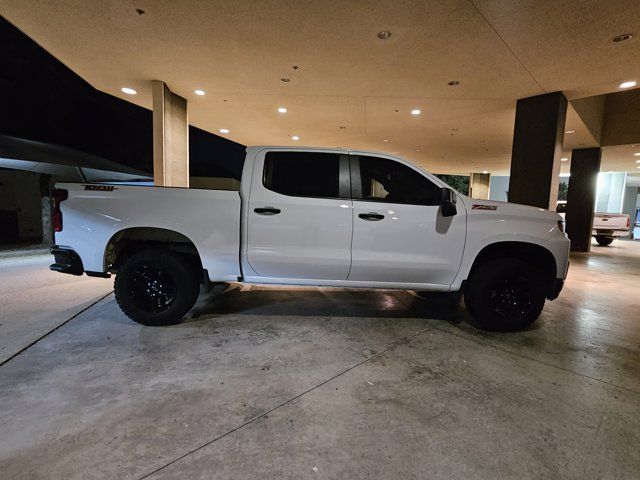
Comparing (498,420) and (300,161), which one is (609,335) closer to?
(498,420)

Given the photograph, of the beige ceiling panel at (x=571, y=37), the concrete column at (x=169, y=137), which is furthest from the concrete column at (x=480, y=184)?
the concrete column at (x=169, y=137)

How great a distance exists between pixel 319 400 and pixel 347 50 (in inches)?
219

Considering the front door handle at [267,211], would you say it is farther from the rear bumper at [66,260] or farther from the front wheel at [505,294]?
the front wheel at [505,294]

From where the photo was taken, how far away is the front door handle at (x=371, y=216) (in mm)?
3465

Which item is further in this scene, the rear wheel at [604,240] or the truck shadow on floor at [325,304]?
the rear wheel at [604,240]

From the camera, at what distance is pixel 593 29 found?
4.74 metres

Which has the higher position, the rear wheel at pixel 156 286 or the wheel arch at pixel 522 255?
the wheel arch at pixel 522 255

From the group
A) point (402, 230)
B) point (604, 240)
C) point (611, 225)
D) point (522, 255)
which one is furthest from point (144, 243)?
point (604, 240)

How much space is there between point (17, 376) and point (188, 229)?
5.84 ft

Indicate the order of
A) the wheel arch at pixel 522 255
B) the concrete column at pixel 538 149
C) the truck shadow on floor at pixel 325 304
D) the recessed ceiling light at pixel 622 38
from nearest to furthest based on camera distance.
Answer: the wheel arch at pixel 522 255
the truck shadow on floor at pixel 325 304
the recessed ceiling light at pixel 622 38
the concrete column at pixel 538 149

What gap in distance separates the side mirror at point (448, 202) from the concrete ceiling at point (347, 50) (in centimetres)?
283

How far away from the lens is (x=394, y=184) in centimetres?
362

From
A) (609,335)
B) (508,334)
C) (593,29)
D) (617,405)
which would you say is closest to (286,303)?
(508,334)

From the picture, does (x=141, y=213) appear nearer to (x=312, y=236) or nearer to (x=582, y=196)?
(x=312, y=236)
